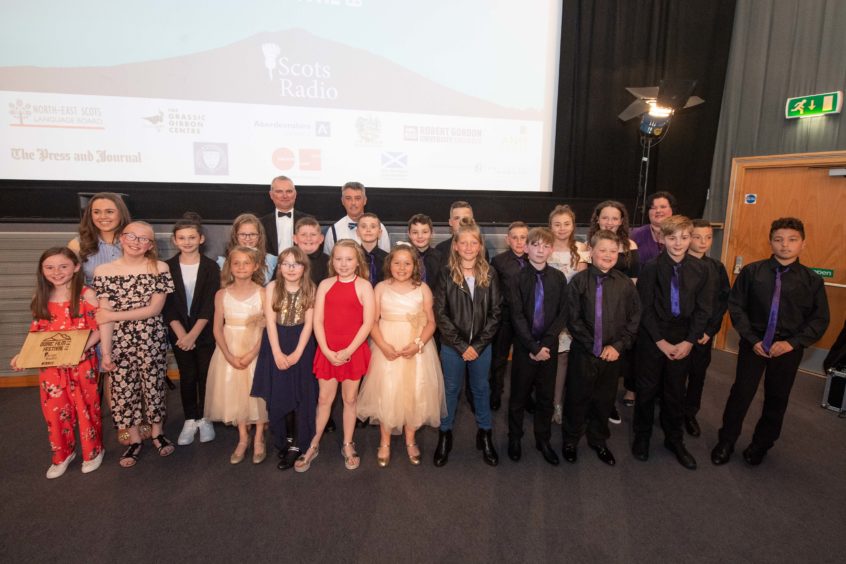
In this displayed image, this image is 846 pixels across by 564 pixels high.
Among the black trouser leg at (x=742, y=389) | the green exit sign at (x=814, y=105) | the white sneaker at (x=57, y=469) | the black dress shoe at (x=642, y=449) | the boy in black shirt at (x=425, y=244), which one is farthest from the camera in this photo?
the green exit sign at (x=814, y=105)

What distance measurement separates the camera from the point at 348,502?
82.9 inches

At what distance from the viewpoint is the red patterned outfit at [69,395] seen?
2.24 metres

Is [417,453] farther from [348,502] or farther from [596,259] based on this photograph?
[596,259]

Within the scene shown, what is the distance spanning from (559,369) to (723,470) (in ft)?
3.53

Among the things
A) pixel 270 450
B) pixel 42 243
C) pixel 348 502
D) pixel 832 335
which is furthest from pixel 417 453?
pixel 832 335

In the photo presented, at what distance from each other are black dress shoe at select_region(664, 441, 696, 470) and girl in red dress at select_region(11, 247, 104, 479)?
3.52m

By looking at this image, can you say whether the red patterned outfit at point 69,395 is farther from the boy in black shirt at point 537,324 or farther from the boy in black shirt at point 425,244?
the boy in black shirt at point 537,324

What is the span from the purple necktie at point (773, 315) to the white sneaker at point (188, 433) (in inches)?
141

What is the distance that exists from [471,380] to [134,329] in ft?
6.68

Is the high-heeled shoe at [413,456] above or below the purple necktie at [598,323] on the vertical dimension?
below

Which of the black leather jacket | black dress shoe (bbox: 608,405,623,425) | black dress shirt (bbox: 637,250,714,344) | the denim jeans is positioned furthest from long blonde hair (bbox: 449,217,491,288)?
black dress shoe (bbox: 608,405,623,425)

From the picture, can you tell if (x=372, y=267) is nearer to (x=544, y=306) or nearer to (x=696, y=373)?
(x=544, y=306)

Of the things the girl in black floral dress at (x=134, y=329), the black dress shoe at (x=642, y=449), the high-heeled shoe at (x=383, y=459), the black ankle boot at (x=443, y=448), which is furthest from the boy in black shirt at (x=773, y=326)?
the girl in black floral dress at (x=134, y=329)

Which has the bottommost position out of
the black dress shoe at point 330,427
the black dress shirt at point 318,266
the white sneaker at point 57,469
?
the white sneaker at point 57,469
